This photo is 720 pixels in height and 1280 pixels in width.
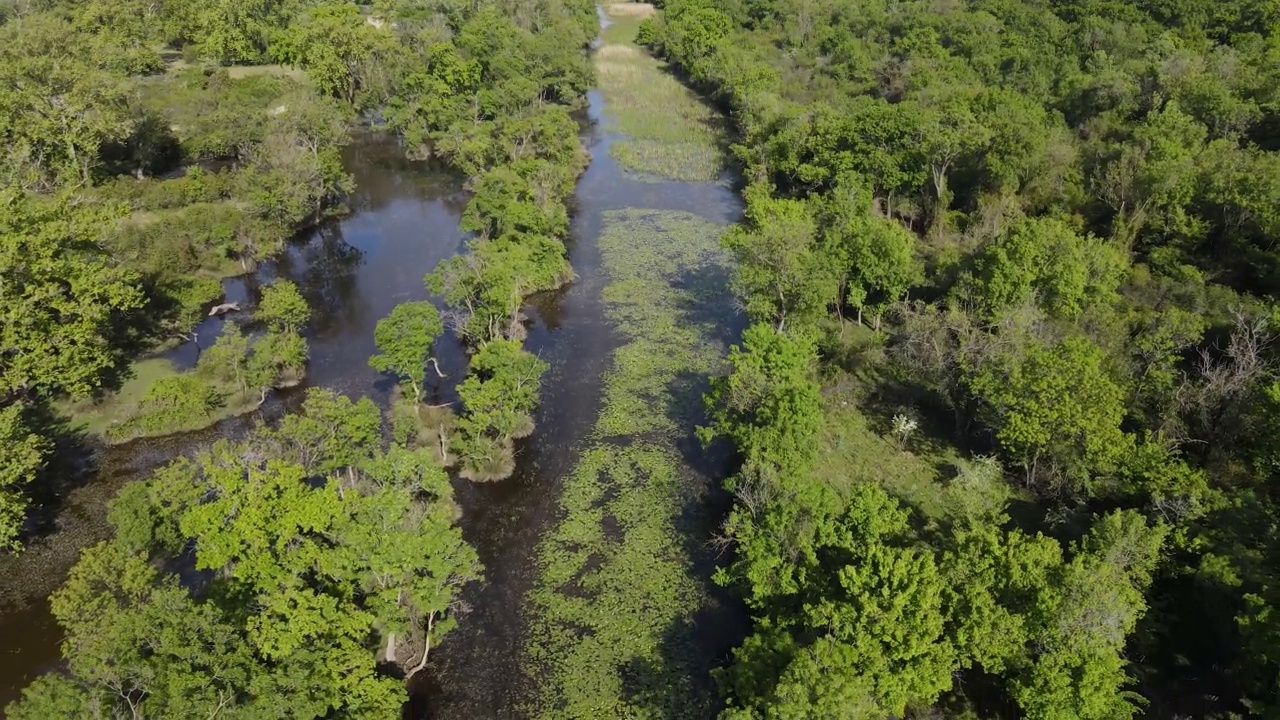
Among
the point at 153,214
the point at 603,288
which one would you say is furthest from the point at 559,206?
the point at 153,214

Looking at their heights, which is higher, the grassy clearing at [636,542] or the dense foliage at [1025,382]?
A: the dense foliage at [1025,382]

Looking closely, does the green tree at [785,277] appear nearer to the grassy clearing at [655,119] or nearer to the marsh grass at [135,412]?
the marsh grass at [135,412]

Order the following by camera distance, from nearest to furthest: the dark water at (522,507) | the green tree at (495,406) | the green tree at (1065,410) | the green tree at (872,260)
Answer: the dark water at (522,507), the green tree at (1065,410), the green tree at (495,406), the green tree at (872,260)

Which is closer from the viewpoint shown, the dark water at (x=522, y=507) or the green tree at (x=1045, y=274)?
the dark water at (x=522, y=507)

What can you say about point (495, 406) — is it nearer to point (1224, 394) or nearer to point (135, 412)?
point (135, 412)

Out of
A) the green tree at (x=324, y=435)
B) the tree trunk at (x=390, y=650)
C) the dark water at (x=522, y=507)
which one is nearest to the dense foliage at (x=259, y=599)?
the tree trunk at (x=390, y=650)

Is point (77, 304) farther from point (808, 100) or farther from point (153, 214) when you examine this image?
point (808, 100)
